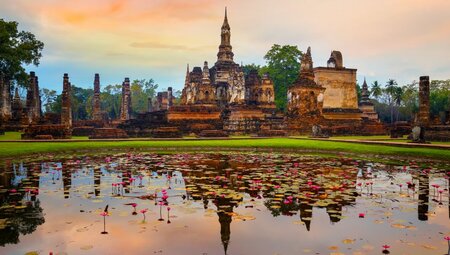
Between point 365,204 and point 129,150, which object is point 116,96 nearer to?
point 129,150

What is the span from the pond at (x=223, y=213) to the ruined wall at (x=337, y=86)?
42.1 m

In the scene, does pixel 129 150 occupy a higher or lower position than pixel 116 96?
lower

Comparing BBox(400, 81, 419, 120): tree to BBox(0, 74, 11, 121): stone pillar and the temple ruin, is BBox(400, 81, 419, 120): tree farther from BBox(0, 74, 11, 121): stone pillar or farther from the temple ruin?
BBox(0, 74, 11, 121): stone pillar

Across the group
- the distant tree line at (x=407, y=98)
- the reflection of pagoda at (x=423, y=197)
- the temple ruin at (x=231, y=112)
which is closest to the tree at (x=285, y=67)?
the temple ruin at (x=231, y=112)

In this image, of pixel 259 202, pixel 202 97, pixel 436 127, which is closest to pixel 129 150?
pixel 259 202

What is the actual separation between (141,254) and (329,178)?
682cm

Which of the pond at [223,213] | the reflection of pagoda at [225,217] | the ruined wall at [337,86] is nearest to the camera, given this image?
the pond at [223,213]

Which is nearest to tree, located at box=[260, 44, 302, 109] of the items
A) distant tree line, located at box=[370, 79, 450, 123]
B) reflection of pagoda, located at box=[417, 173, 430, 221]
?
distant tree line, located at box=[370, 79, 450, 123]

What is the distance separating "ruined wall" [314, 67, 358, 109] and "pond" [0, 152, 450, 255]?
4211 centimetres

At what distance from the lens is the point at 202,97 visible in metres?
43.5

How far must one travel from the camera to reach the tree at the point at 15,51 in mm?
40000

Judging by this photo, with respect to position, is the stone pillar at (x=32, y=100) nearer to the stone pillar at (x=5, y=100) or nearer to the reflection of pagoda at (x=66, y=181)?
the stone pillar at (x=5, y=100)

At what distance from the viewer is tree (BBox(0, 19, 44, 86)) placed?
40000 millimetres

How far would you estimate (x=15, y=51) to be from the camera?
41.2m
